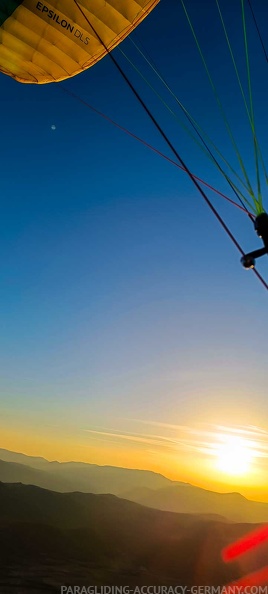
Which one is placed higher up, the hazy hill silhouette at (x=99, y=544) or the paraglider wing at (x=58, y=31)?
the paraglider wing at (x=58, y=31)

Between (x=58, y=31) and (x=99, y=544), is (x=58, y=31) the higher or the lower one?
the higher one

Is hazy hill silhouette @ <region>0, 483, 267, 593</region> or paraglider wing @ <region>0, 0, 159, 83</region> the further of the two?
hazy hill silhouette @ <region>0, 483, 267, 593</region>

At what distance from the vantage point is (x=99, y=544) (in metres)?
81.7

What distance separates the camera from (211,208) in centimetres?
487

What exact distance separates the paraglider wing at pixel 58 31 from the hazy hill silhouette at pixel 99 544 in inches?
2701

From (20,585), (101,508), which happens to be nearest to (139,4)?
(20,585)

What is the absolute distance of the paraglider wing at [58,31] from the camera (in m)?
10.9

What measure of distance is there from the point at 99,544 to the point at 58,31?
314 feet

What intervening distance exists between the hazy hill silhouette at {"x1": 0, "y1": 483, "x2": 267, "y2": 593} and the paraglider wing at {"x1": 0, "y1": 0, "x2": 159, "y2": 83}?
225ft

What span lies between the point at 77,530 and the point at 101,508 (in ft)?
103

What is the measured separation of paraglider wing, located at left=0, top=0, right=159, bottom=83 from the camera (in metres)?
10.9

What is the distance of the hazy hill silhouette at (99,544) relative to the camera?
212 ft

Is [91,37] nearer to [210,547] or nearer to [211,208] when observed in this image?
[211,208]

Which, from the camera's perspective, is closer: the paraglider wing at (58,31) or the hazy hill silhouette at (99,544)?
the paraglider wing at (58,31)
